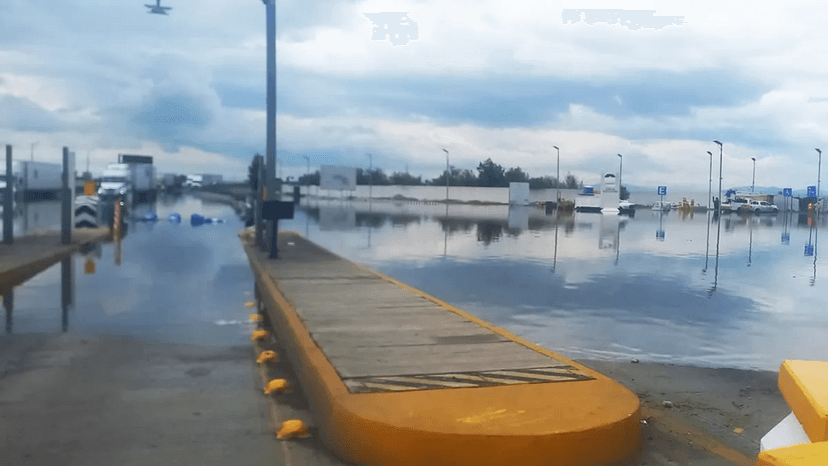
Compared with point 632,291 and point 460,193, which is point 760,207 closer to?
point 460,193

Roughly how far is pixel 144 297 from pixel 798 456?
43.1 feet

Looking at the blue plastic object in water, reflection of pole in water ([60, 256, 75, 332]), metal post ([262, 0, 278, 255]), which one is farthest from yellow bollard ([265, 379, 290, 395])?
the blue plastic object in water

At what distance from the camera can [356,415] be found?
5520mm

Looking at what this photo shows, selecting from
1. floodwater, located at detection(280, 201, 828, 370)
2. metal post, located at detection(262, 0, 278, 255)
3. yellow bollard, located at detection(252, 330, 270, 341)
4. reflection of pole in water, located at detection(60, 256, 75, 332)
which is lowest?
reflection of pole in water, located at detection(60, 256, 75, 332)

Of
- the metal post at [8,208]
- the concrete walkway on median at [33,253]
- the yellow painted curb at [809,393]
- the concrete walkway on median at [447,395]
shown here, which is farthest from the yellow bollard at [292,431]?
the metal post at [8,208]

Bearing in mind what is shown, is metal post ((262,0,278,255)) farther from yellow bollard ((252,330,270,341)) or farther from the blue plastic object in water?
the blue plastic object in water

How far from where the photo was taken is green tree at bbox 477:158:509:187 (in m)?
143

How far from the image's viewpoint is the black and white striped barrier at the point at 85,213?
30438 millimetres

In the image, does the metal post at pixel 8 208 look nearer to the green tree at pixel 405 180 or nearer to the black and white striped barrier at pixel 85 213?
the black and white striped barrier at pixel 85 213

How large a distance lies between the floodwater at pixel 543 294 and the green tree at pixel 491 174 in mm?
115492

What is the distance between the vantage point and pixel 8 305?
1310cm

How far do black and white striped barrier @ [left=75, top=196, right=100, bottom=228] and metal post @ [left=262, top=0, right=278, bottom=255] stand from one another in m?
13.7

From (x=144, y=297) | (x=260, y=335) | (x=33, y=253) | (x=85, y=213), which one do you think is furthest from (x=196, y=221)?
(x=260, y=335)

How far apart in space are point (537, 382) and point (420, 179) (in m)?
149
